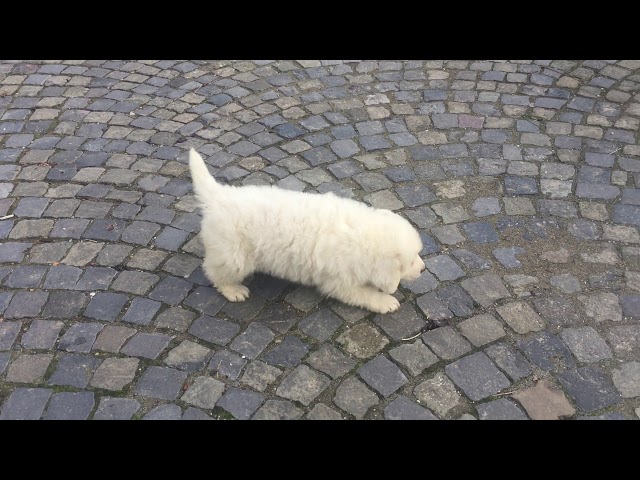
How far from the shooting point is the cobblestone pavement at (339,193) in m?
3.85

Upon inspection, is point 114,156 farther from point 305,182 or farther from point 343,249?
point 343,249

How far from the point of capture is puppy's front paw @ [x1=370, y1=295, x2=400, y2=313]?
4.29 m

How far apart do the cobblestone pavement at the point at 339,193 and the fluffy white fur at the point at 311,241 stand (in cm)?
35

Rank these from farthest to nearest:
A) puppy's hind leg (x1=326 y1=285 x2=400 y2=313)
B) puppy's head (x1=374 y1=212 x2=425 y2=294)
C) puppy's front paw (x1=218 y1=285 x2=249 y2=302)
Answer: puppy's front paw (x1=218 y1=285 x2=249 y2=302) < puppy's hind leg (x1=326 y1=285 x2=400 y2=313) < puppy's head (x1=374 y1=212 x2=425 y2=294)

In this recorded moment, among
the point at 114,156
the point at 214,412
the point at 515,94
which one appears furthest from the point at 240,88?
the point at 214,412

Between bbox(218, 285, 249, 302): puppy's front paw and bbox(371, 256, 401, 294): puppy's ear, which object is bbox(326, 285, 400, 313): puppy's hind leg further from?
bbox(218, 285, 249, 302): puppy's front paw

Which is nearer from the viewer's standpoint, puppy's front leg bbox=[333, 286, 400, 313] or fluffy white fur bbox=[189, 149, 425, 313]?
fluffy white fur bbox=[189, 149, 425, 313]

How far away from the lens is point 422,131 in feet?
20.8

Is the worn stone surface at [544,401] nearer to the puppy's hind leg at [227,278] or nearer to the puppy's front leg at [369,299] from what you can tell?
the puppy's front leg at [369,299]

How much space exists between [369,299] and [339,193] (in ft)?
5.14

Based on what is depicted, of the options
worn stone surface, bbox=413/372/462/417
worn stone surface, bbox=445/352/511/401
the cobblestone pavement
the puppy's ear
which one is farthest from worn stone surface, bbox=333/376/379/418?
the puppy's ear

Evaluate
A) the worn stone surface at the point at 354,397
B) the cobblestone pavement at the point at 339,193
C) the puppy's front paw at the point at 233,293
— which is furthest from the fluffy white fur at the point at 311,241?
the worn stone surface at the point at 354,397

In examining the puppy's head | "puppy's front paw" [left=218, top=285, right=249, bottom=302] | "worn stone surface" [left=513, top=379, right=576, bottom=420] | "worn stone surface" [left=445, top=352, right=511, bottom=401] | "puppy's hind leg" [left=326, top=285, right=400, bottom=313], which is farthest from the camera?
"puppy's front paw" [left=218, top=285, right=249, bottom=302]

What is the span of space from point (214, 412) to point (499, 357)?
2108 millimetres
